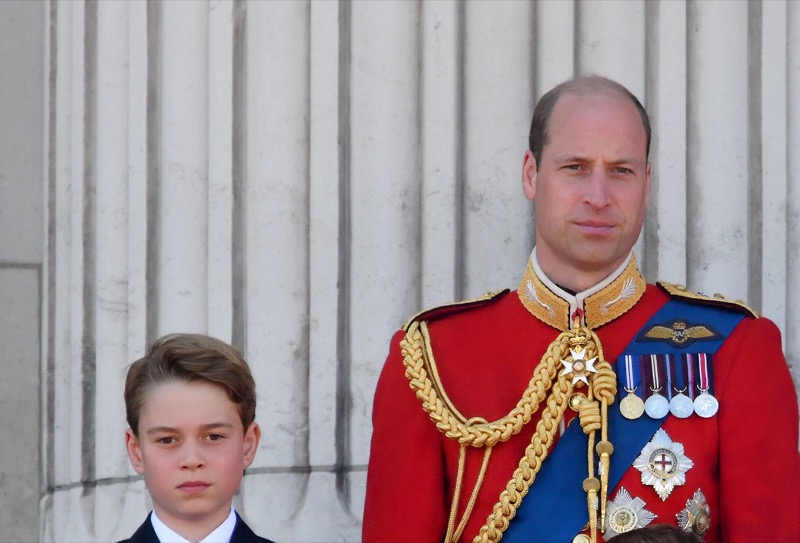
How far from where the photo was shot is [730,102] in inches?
177

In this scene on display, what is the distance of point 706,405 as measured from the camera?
3557mm

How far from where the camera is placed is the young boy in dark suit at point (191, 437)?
333cm

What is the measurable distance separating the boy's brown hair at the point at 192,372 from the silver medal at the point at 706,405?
2.88 ft

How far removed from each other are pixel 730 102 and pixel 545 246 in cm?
95

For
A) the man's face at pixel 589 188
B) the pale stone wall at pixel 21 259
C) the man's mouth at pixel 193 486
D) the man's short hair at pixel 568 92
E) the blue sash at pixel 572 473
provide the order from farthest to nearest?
the pale stone wall at pixel 21 259 → the man's short hair at pixel 568 92 → the man's face at pixel 589 188 → the blue sash at pixel 572 473 → the man's mouth at pixel 193 486

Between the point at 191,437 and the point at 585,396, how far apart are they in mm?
821

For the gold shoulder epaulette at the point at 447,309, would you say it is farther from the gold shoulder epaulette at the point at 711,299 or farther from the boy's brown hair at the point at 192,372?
the boy's brown hair at the point at 192,372

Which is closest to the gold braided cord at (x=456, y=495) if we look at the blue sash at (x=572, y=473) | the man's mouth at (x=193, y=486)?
the blue sash at (x=572, y=473)

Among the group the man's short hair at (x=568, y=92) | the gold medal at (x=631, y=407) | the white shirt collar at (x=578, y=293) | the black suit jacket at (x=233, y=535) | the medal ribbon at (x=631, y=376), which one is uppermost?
the man's short hair at (x=568, y=92)

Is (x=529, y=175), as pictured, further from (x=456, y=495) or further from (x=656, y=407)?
(x=456, y=495)

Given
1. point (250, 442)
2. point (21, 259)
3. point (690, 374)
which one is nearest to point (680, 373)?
point (690, 374)

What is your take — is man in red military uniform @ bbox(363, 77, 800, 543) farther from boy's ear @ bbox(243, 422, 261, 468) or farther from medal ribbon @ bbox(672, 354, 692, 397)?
boy's ear @ bbox(243, 422, 261, 468)

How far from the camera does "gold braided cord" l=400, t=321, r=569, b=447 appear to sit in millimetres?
3609

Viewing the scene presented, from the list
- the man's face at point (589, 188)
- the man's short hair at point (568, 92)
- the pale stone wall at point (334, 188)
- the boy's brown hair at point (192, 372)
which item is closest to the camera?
the boy's brown hair at point (192, 372)
